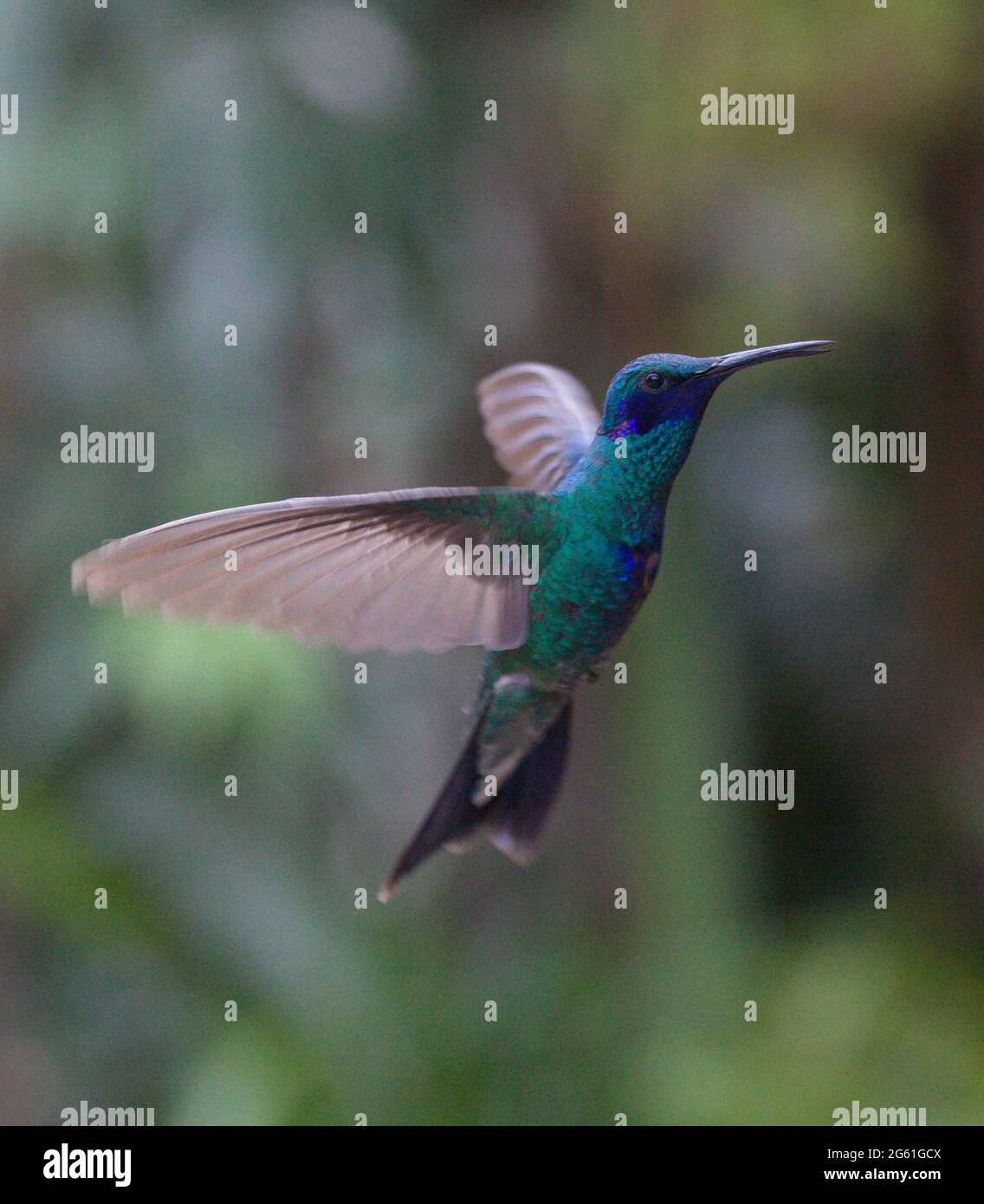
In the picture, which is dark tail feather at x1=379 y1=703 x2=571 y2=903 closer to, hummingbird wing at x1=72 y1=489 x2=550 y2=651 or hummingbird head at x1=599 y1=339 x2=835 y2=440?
hummingbird wing at x1=72 y1=489 x2=550 y2=651

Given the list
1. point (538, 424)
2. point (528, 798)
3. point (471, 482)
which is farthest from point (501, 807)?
point (471, 482)

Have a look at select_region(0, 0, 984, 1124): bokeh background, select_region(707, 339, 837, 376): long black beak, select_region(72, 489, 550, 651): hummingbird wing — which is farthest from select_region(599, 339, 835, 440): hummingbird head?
select_region(0, 0, 984, 1124): bokeh background

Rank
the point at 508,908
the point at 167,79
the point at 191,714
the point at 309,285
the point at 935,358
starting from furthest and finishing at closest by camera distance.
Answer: the point at 508,908 < the point at 935,358 < the point at 309,285 < the point at 167,79 < the point at 191,714

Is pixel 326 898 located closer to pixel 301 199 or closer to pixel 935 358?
pixel 301 199

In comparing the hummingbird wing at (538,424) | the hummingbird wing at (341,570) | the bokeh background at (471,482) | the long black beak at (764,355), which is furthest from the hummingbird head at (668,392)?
the bokeh background at (471,482)

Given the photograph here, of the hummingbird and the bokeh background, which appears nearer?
the hummingbird

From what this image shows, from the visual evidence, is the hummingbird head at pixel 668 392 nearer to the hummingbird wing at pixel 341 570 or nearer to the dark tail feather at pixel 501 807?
the hummingbird wing at pixel 341 570

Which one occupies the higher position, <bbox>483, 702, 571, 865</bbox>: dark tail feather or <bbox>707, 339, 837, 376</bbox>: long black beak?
<bbox>707, 339, 837, 376</bbox>: long black beak

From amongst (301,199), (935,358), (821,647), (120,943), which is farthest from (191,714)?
(935,358)
